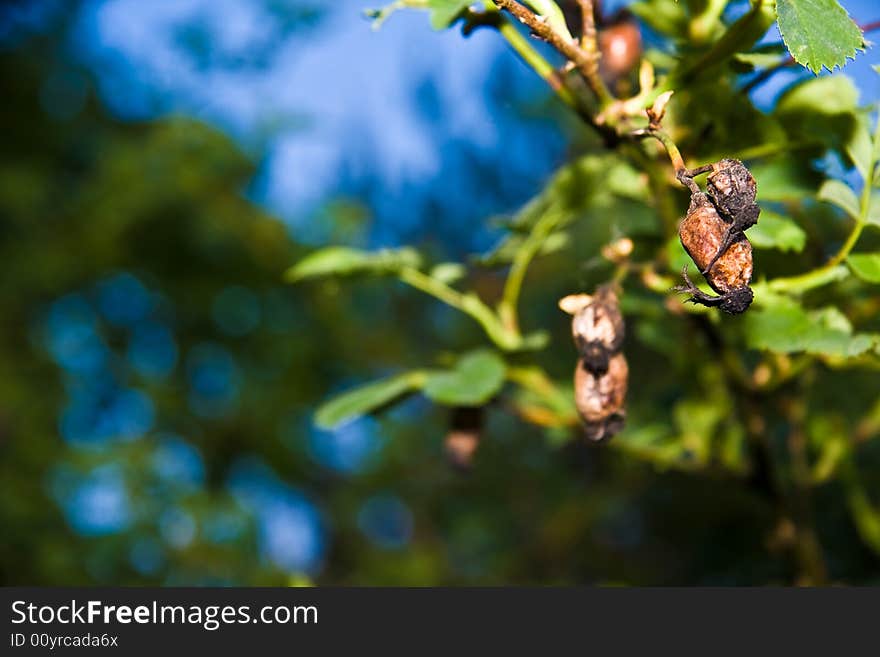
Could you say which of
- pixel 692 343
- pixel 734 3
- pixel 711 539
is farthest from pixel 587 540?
pixel 734 3

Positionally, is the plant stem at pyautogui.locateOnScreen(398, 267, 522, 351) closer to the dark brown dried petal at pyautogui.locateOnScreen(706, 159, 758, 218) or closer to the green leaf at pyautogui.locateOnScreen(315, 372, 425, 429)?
the green leaf at pyautogui.locateOnScreen(315, 372, 425, 429)

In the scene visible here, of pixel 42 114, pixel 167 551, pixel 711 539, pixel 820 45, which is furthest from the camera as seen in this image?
pixel 42 114

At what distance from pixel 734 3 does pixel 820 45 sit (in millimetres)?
117

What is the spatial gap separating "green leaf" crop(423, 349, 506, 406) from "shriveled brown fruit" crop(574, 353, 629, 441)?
0.17 ft

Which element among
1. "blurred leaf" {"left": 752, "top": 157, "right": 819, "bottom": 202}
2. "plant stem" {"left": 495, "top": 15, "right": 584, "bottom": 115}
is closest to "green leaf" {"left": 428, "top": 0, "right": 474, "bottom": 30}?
"plant stem" {"left": 495, "top": 15, "right": 584, "bottom": 115}

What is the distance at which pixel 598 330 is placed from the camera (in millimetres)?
271

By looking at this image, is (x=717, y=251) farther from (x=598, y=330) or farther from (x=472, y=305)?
(x=472, y=305)

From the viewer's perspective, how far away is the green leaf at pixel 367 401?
37 cm

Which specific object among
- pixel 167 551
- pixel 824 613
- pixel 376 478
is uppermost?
pixel 376 478

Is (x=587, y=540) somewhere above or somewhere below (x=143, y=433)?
below

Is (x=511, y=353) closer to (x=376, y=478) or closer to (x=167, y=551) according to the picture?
(x=167, y=551)

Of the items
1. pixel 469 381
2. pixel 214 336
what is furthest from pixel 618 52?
pixel 214 336

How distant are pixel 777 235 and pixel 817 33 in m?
0.08

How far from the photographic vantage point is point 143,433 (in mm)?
1725
